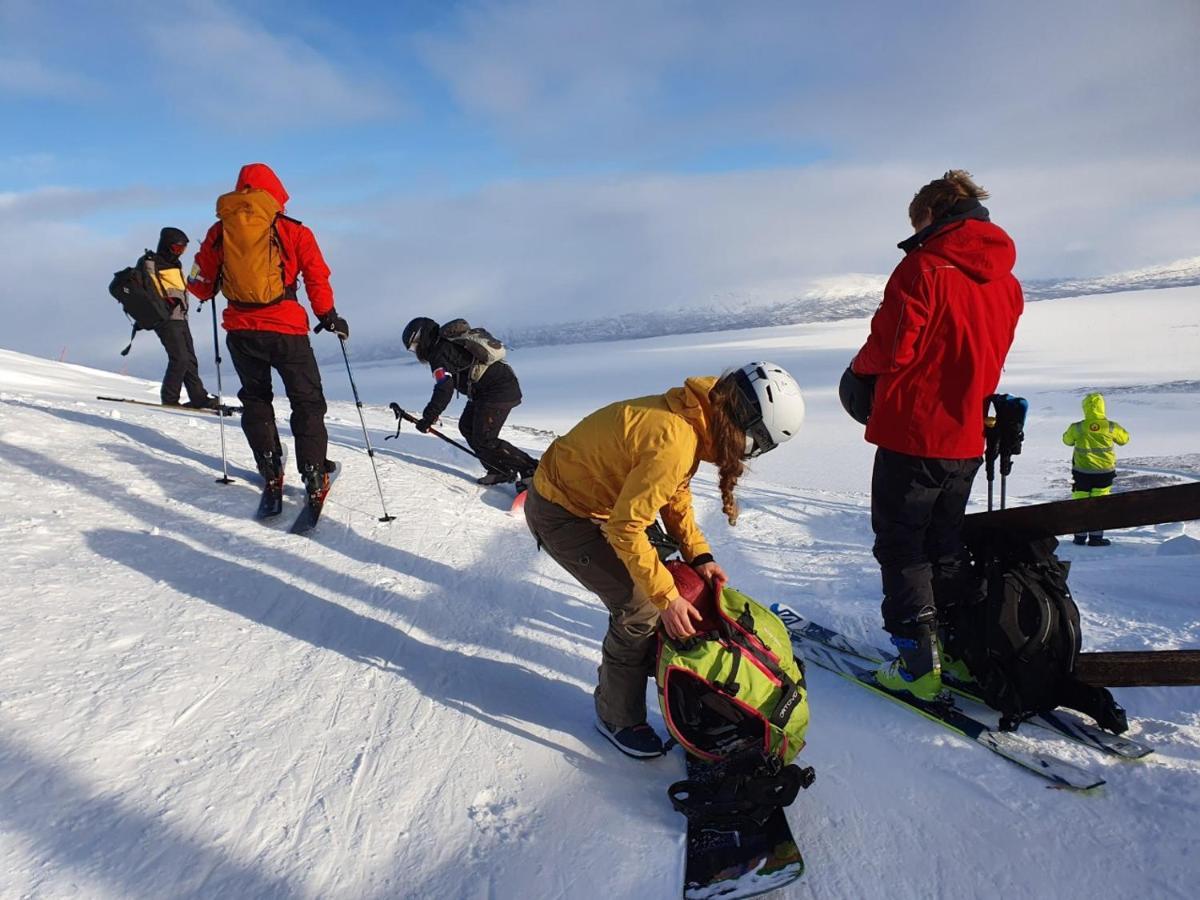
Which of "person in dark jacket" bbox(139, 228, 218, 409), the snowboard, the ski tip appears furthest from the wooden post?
"person in dark jacket" bbox(139, 228, 218, 409)

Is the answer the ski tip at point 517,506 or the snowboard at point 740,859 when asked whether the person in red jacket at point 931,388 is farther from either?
the ski tip at point 517,506

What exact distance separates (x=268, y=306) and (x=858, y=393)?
3.73 meters

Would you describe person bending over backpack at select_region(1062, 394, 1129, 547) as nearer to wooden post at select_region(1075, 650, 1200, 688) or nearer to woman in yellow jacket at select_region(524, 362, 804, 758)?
wooden post at select_region(1075, 650, 1200, 688)

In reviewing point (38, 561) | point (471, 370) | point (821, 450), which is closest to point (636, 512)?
point (38, 561)

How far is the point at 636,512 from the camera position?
7.54ft

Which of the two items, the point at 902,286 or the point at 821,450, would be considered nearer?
the point at 902,286

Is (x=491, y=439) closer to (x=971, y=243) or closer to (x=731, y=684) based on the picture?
(x=731, y=684)

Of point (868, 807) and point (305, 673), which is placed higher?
point (305, 673)

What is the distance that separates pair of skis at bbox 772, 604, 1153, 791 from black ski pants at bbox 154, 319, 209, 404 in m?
8.19

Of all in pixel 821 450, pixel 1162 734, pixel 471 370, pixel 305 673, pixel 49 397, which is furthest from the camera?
pixel 821 450

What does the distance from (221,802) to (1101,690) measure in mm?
3343

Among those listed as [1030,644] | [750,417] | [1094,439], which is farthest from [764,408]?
[1094,439]

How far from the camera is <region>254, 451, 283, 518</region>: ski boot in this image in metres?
4.84

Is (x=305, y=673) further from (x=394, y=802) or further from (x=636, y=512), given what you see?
(x=636, y=512)
